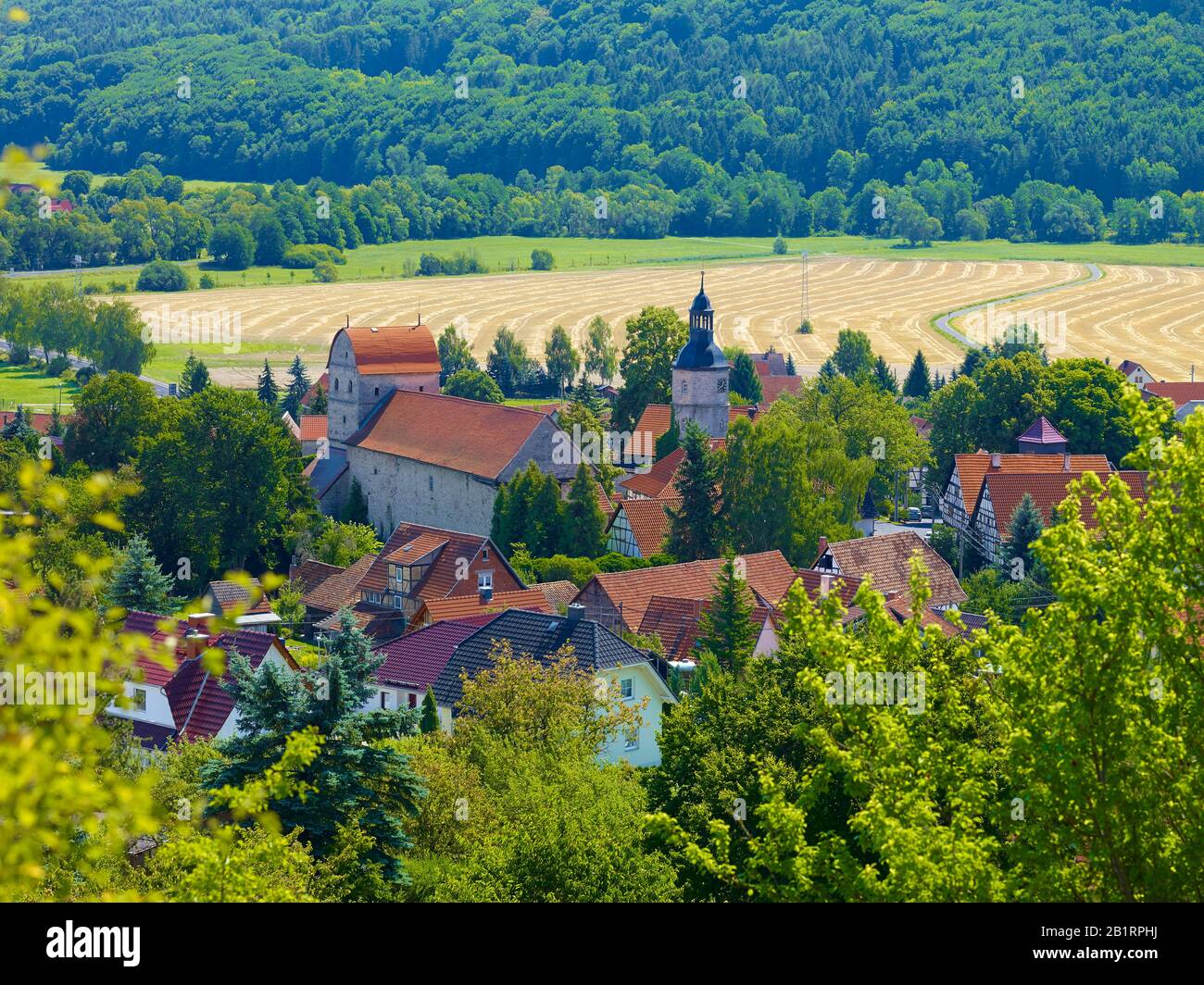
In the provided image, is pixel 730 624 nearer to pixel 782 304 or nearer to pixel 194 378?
pixel 194 378

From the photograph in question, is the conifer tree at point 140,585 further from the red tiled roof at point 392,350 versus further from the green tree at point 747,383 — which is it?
the green tree at point 747,383

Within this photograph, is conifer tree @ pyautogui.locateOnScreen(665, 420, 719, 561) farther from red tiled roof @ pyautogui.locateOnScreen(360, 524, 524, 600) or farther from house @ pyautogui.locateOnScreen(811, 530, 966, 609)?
red tiled roof @ pyautogui.locateOnScreen(360, 524, 524, 600)

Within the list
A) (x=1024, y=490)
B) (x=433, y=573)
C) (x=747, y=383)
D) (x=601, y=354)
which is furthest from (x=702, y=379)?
(x=601, y=354)

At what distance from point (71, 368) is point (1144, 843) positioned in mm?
112162

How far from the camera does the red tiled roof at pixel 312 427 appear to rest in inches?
3403

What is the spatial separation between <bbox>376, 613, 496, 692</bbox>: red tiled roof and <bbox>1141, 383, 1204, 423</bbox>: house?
161 ft

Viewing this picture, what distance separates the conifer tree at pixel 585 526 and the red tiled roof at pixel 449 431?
20.7 ft

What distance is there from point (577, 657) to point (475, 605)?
42.1 ft

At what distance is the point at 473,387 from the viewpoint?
102m

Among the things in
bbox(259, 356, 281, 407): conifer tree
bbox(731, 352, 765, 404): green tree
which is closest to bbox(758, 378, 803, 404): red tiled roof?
bbox(731, 352, 765, 404): green tree

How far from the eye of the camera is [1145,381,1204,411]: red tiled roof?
87000mm
